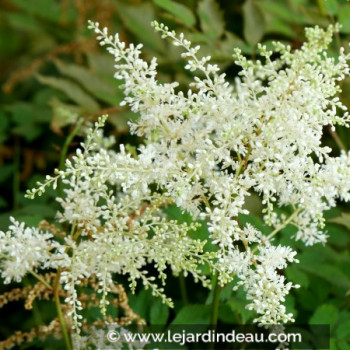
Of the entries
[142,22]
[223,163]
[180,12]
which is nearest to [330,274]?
[223,163]

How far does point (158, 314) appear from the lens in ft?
3.74

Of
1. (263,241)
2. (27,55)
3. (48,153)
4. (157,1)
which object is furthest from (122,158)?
(27,55)

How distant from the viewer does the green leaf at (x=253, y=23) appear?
1.44 m

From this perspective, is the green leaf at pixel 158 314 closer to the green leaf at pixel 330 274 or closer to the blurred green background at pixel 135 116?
the blurred green background at pixel 135 116

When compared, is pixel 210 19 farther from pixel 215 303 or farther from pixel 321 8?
pixel 215 303

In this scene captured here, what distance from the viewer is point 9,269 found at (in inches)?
39.1

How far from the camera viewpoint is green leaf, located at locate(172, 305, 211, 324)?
1145mm

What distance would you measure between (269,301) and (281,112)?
0.93 ft

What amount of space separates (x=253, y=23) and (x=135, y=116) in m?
0.37

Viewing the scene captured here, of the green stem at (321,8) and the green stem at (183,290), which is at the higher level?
the green stem at (321,8)

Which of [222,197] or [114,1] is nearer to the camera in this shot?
[222,197]

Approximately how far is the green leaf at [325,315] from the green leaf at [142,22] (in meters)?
0.86

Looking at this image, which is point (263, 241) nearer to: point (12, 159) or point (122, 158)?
point (122, 158)

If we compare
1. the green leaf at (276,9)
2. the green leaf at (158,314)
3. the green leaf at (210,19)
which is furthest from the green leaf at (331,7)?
the green leaf at (158,314)
